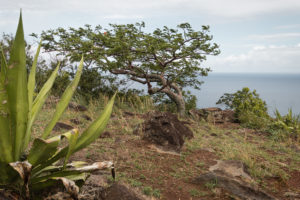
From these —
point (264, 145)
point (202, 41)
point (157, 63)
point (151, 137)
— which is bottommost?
point (264, 145)

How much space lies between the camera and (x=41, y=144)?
2.27 metres

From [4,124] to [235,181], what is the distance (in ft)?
Result: 10.1

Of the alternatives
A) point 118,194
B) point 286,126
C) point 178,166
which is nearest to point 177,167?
point 178,166

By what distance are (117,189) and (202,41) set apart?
909cm

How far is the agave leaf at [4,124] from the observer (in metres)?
2.11

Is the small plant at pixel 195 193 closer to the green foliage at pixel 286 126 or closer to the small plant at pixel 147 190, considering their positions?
the small plant at pixel 147 190

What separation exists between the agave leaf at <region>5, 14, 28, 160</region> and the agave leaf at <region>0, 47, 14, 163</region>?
0.03 m

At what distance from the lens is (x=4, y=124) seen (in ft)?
7.31

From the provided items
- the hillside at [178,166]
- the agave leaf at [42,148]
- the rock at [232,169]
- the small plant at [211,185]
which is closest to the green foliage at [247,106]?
the hillside at [178,166]

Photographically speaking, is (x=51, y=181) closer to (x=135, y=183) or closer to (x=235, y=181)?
(x=135, y=183)

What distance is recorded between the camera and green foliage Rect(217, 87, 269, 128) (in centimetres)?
1112

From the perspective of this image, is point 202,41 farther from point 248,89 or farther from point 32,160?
point 32,160

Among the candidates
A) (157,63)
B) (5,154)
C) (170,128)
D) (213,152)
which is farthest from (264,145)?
(5,154)

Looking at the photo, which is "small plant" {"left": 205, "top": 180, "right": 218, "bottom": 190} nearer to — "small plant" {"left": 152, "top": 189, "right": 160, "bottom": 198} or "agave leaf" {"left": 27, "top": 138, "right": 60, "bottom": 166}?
"small plant" {"left": 152, "top": 189, "right": 160, "bottom": 198}
